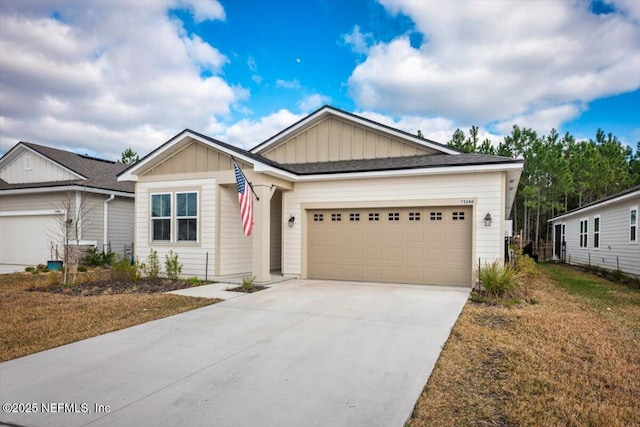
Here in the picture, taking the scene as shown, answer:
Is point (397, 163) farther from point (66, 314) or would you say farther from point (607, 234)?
point (607, 234)

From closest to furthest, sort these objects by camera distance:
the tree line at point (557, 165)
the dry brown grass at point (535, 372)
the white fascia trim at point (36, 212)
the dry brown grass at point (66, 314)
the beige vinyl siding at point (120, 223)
Result: 1. the dry brown grass at point (535, 372)
2. the dry brown grass at point (66, 314)
3. the white fascia trim at point (36, 212)
4. the beige vinyl siding at point (120, 223)
5. the tree line at point (557, 165)

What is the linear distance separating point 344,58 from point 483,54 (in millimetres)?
5794

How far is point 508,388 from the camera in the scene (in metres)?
4.05

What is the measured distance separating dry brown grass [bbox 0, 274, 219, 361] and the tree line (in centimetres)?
2836

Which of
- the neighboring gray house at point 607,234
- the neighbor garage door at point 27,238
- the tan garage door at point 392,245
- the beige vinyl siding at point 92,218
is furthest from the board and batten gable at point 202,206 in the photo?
the neighboring gray house at point 607,234

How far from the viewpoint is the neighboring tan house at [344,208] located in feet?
35.4

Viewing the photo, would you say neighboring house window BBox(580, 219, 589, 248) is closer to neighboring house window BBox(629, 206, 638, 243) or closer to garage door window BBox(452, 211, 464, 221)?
neighboring house window BBox(629, 206, 638, 243)

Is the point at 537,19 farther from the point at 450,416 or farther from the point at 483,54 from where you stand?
the point at 450,416

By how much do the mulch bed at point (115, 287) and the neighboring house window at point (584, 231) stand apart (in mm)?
19809

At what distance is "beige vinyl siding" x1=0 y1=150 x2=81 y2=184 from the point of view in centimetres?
1748

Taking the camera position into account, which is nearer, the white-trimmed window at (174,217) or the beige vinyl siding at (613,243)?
the white-trimmed window at (174,217)

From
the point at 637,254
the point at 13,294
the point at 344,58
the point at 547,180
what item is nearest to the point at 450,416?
the point at 13,294

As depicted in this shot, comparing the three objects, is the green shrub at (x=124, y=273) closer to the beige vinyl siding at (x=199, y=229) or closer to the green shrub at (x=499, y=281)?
the beige vinyl siding at (x=199, y=229)

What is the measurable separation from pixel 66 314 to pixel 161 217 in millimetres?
5530
